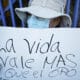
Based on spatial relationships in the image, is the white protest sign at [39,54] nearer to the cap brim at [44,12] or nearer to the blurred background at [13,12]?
the cap brim at [44,12]

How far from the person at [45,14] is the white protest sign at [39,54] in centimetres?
6

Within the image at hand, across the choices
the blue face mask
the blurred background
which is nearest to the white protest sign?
the blue face mask

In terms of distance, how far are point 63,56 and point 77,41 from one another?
0.11m

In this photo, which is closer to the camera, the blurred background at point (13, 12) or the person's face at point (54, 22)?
the person's face at point (54, 22)

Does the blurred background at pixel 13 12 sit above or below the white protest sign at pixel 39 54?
above

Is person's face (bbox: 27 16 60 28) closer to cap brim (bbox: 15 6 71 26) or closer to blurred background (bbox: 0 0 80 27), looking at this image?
cap brim (bbox: 15 6 71 26)

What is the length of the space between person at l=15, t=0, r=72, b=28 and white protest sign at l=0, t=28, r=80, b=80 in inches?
2.3

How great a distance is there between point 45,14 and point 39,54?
21 centimetres

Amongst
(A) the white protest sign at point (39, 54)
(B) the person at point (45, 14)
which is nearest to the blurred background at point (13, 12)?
(B) the person at point (45, 14)

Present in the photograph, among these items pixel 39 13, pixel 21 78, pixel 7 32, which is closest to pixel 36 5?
pixel 39 13

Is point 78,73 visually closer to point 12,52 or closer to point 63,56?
point 63,56

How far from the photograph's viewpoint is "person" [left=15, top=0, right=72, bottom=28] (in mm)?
1125

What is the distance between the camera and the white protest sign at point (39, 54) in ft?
3.74

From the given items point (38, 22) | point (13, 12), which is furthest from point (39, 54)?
point (13, 12)
